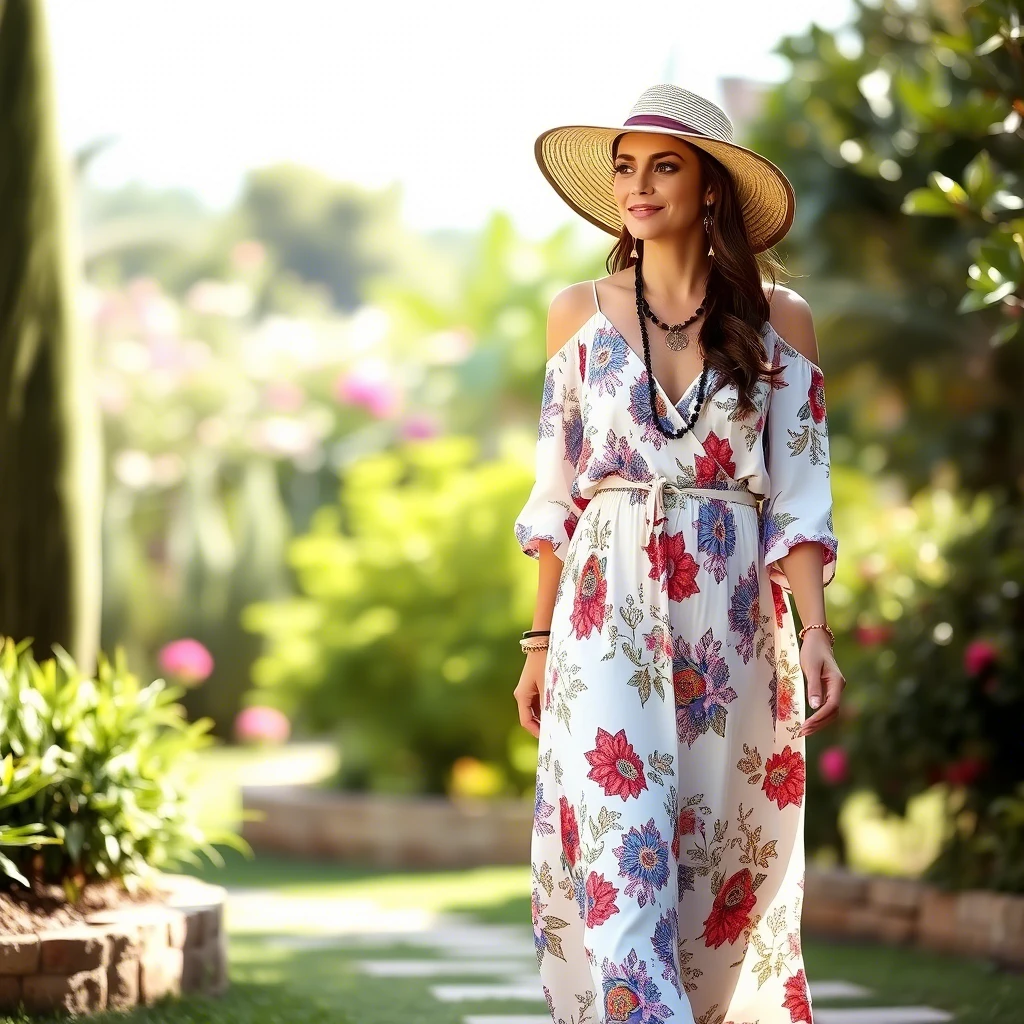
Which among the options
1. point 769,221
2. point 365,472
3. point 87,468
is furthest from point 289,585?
point 769,221

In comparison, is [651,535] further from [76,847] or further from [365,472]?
[365,472]

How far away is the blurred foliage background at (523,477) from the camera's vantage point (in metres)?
6.76

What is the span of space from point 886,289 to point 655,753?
8410 mm

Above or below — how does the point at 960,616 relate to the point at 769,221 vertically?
below

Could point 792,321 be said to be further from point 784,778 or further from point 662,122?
point 784,778

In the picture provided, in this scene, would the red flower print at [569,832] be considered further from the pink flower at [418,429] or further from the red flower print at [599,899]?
the pink flower at [418,429]

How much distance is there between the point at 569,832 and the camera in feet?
11.1

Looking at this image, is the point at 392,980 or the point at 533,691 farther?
the point at 392,980

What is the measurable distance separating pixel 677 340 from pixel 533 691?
2.62ft

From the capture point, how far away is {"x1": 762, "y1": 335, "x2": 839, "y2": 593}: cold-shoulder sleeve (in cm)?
345

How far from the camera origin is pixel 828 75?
973cm

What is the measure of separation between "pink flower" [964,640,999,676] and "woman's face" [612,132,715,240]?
3462 millimetres

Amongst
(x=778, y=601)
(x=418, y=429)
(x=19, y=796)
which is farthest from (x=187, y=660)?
(x=778, y=601)

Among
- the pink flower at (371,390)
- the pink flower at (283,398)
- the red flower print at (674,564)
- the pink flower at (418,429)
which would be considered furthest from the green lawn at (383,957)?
the pink flower at (283,398)
